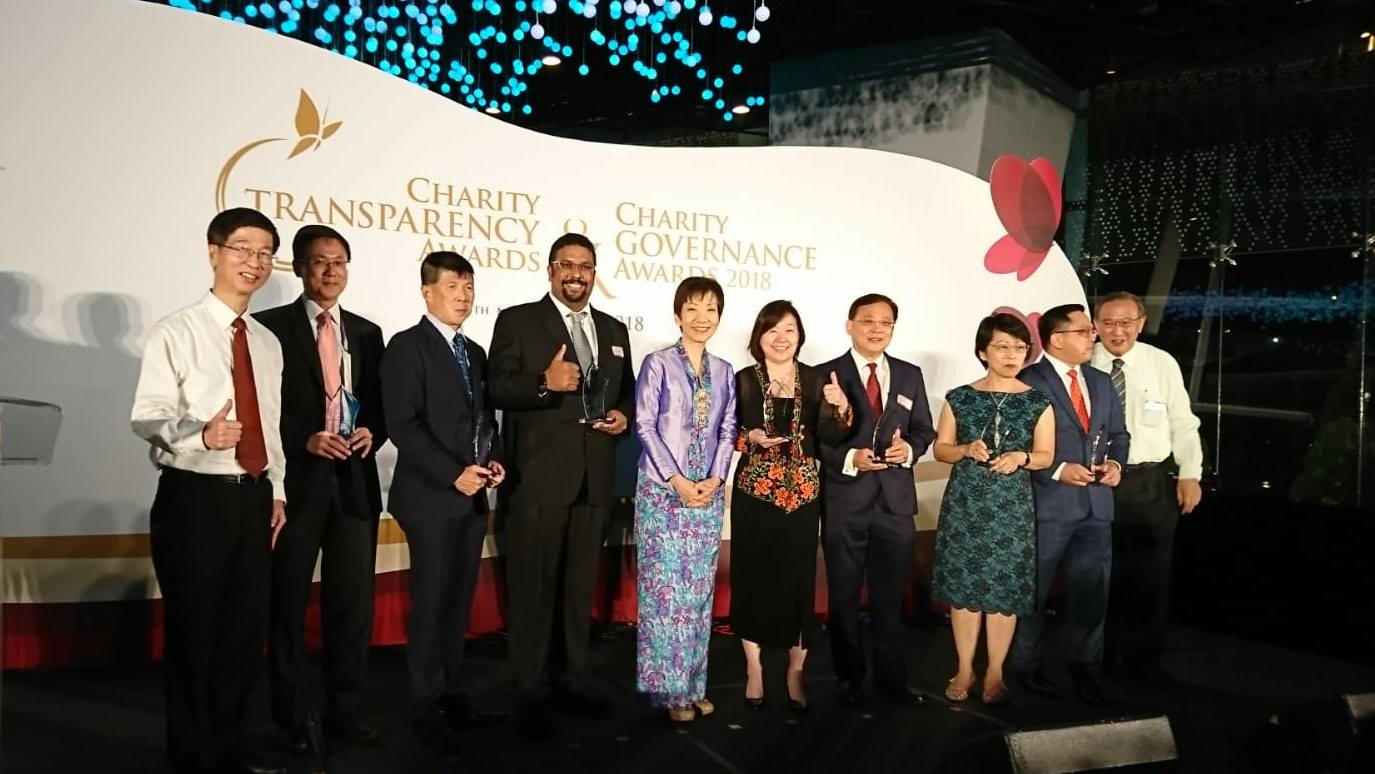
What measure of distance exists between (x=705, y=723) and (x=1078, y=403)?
183cm

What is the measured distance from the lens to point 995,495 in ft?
11.9

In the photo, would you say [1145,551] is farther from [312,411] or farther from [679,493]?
[312,411]

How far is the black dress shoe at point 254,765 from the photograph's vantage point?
2.81 meters

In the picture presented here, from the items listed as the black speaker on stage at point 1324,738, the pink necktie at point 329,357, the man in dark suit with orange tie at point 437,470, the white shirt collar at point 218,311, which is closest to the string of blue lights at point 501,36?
the man in dark suit with orange tie at point 437,470

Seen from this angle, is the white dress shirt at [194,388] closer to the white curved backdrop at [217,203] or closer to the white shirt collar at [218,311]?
the white shirt collar at [218,311]

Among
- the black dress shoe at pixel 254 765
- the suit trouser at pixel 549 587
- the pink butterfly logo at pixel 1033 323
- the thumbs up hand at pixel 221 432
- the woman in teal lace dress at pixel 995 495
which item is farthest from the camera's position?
the pink butterfly logo at pixel 1033 323

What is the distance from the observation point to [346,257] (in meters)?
3.20

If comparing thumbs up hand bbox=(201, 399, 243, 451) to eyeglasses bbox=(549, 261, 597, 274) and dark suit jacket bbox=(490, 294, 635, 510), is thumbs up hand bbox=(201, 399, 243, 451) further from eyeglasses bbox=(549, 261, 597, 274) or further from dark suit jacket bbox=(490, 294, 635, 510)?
eyeglasses bbox=(549, 261, 597, 274)

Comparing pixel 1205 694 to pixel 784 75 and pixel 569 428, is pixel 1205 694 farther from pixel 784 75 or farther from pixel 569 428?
pixel 784 75

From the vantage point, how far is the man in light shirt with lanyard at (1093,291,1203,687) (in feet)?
13.8

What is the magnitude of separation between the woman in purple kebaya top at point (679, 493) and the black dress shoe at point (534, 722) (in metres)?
0.34

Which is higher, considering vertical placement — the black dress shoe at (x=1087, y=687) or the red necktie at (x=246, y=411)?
the red necktie at (x=246, y=411)

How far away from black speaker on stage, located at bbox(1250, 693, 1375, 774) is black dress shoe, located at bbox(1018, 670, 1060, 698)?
4.88ft

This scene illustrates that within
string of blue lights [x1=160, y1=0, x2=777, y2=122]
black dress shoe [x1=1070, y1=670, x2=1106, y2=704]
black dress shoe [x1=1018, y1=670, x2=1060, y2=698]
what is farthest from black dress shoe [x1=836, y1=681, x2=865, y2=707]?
string of blue lights [x1=160, y1=0, x2=777, y2=122]
